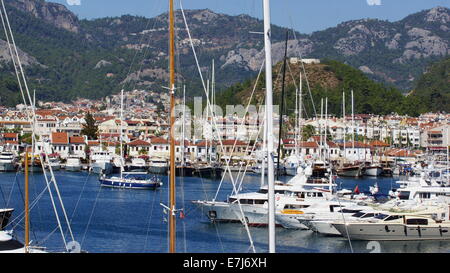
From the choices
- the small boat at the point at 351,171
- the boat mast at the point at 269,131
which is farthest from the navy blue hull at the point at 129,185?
the boat mast at the point at 269,131

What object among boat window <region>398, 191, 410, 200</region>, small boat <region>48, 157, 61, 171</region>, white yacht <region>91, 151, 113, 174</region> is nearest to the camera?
boat window <region>398, 191, 410, 200</region>

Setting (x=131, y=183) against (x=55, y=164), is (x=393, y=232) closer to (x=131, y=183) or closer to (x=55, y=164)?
(x=131, y=183)

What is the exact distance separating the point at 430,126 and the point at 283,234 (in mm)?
74333

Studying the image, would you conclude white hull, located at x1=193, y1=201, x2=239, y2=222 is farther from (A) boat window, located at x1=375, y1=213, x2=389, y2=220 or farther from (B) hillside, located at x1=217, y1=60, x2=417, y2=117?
(B) hillside, located at x1=217, y1=60, x2=417, y2=117

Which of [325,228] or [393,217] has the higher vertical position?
[393,217]

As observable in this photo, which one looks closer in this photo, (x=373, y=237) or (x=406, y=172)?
(x=373, y=237)

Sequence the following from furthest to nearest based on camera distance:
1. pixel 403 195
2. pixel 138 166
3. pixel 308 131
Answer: pixel 308 131 → pixel 138 166 → pixel 403 195

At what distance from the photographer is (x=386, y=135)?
91.9 m

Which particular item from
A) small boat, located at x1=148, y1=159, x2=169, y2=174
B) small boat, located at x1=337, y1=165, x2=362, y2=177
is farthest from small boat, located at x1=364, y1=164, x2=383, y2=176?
small boat, located at x1=148, y1=159, x2=169, y2=174

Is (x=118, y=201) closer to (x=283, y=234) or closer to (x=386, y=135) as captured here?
(x=283, y=234)

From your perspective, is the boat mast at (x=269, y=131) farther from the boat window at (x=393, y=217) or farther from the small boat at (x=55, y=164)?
the small boat at (x=55, y=164)

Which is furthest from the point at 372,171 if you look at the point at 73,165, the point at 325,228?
the point at 325,228

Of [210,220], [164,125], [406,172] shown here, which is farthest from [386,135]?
[210,220]

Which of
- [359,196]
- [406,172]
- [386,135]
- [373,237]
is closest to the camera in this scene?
[373,237]
